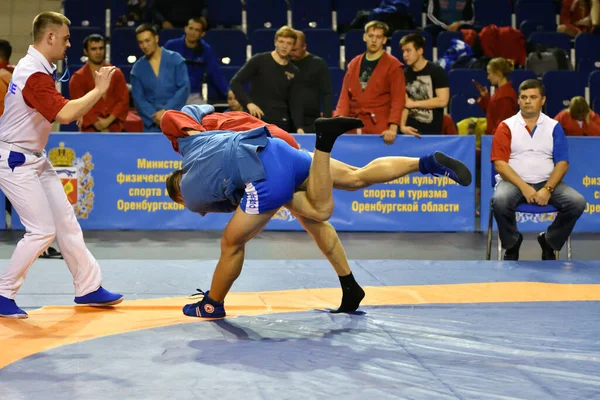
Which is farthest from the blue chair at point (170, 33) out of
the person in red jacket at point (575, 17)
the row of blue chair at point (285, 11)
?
the person in red jacket at point (575, 17)

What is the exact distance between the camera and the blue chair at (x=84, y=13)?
1065 cm

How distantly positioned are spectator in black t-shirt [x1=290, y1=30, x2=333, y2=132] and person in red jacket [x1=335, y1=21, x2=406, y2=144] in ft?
1.13

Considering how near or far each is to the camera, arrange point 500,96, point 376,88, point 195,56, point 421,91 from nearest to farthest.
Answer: point 376,88, point 421,91, point 500,96, point 195,56

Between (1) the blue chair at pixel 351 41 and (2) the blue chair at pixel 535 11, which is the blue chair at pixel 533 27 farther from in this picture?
(1) the blue chair at pixel 351 41

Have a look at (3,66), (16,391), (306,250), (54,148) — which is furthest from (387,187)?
(16,391)

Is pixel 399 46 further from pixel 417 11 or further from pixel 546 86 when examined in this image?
pixel 546 86

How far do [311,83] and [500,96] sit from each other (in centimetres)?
187

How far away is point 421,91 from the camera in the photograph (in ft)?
25.7

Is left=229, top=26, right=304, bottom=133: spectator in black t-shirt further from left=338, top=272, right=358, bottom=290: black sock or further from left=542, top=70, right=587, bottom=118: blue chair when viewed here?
left=338, top=272, right=358, bottom=290: black sock

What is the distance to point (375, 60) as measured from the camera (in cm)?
760

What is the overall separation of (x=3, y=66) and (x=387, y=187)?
352cm

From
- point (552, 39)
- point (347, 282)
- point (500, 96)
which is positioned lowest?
point (347, 282)

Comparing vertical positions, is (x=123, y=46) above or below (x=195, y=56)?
above

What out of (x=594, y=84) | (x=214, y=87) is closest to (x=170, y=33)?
(x=214, y=87)
